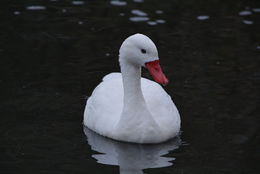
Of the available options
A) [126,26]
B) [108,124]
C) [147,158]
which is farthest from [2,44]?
[147,158]

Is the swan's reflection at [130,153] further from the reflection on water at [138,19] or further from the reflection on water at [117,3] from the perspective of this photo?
the reflection on water at [117,3]

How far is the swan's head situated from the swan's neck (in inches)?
5.5

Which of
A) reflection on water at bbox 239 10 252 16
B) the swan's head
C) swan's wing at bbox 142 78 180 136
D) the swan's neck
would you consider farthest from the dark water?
the swan's head

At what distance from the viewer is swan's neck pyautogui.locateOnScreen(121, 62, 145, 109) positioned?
9086mm

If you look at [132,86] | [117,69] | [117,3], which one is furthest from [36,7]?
[132,86]

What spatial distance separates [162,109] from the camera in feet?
30.8

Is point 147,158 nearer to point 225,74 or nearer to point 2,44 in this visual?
point 225,74

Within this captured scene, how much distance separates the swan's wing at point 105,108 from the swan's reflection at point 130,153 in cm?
15

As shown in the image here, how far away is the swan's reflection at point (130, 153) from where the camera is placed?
838 centimetres

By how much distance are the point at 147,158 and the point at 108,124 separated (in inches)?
36.7

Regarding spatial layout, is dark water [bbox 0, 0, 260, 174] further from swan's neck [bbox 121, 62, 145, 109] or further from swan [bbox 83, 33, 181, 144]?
swan's neck [bbox 121, 62, 145, 109]

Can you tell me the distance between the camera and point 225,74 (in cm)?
1139

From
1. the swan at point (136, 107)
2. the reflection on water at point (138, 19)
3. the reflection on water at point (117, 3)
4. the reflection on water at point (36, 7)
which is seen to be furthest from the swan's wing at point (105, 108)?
the reflection on water at point (117, 3)

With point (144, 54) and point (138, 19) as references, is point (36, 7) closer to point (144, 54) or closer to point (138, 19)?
point (138, 19)
